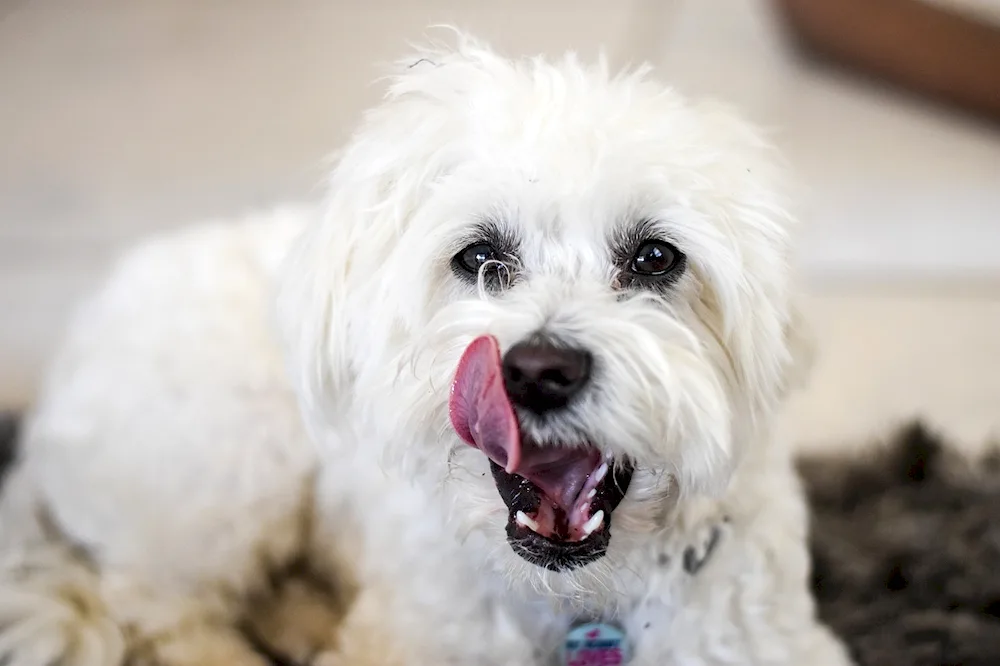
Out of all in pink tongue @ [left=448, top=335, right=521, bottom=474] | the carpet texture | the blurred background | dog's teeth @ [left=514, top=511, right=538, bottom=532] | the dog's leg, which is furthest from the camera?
the blurred background

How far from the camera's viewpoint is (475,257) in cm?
103

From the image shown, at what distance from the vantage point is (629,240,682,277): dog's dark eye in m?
0.99

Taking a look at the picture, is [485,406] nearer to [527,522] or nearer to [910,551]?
[527,522]

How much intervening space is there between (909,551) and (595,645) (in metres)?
0.57

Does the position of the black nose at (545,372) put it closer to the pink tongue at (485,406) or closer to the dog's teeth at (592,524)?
the pink tongue at (485,406)

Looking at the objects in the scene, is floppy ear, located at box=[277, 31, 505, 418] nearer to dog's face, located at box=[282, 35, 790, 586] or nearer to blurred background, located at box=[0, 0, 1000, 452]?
dog's face, located at box=[282, 35, 790, 586]

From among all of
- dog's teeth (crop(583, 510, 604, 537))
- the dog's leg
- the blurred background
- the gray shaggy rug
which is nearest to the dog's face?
dog's teeth (crop(583, 510, 604, 537))

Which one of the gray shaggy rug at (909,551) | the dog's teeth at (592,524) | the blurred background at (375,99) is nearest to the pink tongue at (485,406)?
the dog's teeth at (592,524)

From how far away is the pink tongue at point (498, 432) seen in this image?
859 millimetres

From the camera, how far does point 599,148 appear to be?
95 cm

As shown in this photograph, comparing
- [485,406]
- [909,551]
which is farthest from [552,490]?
[909,551]

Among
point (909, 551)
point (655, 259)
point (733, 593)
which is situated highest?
point (909, 551)

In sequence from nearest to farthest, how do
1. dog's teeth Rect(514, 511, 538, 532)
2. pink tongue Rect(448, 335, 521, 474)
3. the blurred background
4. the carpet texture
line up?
pink tongue Rect(448, 335, 521, 474)
dog's teeth Rect(514, 511, 538, 532)
the carpet texture
the blurred background

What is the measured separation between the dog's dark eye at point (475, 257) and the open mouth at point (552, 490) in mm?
163
